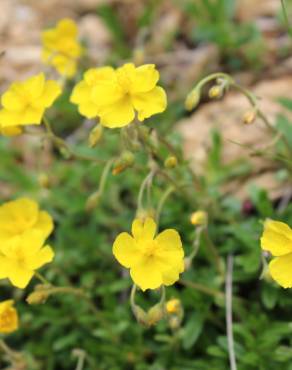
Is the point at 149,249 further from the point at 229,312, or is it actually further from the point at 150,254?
the point at 229,312

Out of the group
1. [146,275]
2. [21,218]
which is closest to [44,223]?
[21,218]

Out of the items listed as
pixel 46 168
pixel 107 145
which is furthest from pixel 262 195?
pixel 46 168

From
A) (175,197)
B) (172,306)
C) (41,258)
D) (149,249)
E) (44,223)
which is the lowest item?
(175,197)

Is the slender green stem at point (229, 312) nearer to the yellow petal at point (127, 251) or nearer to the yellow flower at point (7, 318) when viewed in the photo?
the yellow petal at point (127, 251)

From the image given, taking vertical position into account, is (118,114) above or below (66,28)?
above

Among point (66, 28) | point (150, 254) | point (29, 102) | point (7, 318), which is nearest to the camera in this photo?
point (150, 254)
